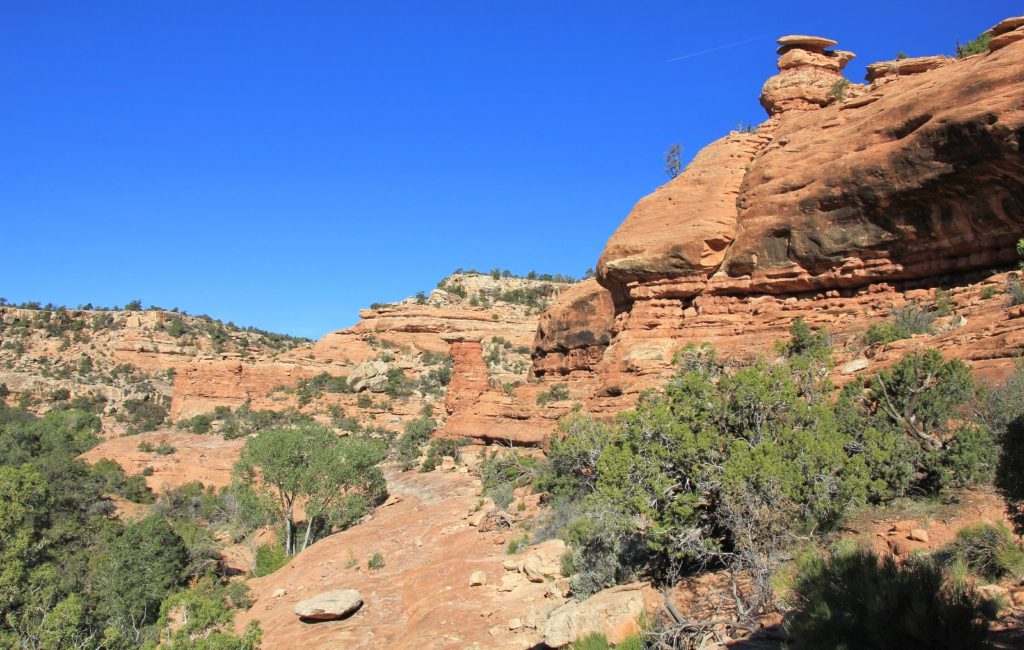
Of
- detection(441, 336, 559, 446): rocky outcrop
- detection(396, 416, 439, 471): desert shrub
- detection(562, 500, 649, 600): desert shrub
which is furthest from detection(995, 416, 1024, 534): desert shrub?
detection(396, 416, 439, 471): desert shrub

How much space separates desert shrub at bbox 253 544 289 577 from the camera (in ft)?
69.2

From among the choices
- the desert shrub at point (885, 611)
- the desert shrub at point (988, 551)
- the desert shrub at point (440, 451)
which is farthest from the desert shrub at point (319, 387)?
the desert shrub at point (885, 611)

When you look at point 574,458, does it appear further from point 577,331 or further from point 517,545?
point 577,331

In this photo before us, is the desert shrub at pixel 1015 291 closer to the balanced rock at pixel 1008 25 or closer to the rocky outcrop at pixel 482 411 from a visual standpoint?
the balanced rock at pixel 1008 25

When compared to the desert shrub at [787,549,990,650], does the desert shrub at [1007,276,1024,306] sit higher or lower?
higher

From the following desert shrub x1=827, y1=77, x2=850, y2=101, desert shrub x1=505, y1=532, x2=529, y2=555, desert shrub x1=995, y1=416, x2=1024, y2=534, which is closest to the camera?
desert shrub x1=995, y1=416, x2=1024, y2=534

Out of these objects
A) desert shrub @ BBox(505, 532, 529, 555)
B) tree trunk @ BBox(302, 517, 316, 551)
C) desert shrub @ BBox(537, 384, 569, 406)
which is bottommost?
tree trunk @ BBox(302, 517, 316, 551)

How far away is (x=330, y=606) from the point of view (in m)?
13.3

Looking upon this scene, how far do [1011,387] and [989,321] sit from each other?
425 centimetres

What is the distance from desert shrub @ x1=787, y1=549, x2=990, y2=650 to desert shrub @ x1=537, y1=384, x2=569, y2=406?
21.0m

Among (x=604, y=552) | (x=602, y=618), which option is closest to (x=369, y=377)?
(x=604, y=552)

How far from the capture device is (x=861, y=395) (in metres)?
11.9

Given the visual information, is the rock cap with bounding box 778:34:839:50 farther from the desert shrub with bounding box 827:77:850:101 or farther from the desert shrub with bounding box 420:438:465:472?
the desert shrub with bounding box 420:438:465:472

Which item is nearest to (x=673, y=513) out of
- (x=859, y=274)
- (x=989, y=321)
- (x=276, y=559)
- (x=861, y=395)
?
(x=861, y=395)
